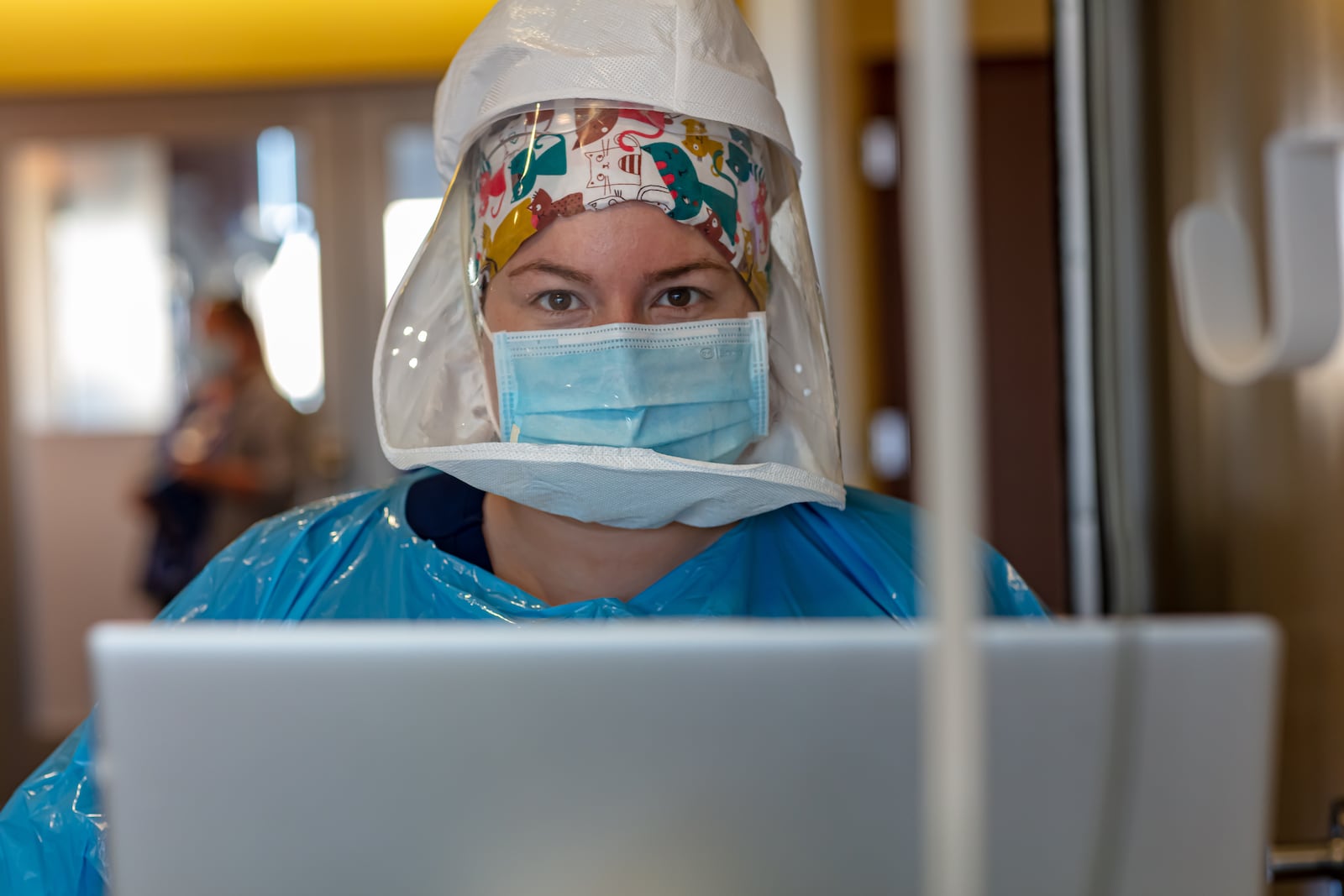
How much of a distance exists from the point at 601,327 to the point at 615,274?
0.05 m

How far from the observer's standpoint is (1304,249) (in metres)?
1.10

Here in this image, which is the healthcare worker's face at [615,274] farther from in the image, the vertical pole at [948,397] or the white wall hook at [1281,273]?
the vertical pole at [948,397]

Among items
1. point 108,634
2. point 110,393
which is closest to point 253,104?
point 110,393

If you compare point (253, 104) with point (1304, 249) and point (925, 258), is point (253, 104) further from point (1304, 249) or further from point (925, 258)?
point (925, 258)

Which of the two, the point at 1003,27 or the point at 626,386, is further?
the point at 1003,27

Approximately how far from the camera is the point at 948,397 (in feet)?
1.18

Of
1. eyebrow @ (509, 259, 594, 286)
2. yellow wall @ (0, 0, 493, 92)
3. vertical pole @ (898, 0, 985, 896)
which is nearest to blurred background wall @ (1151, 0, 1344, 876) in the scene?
eyebrow @ (509, 259, 594, 286)

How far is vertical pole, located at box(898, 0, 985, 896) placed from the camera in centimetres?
36

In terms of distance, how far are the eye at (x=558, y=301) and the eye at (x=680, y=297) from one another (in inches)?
3.1

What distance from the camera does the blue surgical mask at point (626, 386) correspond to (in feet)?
3.49

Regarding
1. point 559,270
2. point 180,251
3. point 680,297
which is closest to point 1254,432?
point 680,297

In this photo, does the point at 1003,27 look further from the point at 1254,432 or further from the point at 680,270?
the point at 680,270

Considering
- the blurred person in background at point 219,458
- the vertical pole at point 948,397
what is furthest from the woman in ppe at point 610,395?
the blurred person in background at point 219,458

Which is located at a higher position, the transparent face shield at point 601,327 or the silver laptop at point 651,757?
the transparent face shield at point 601,327
